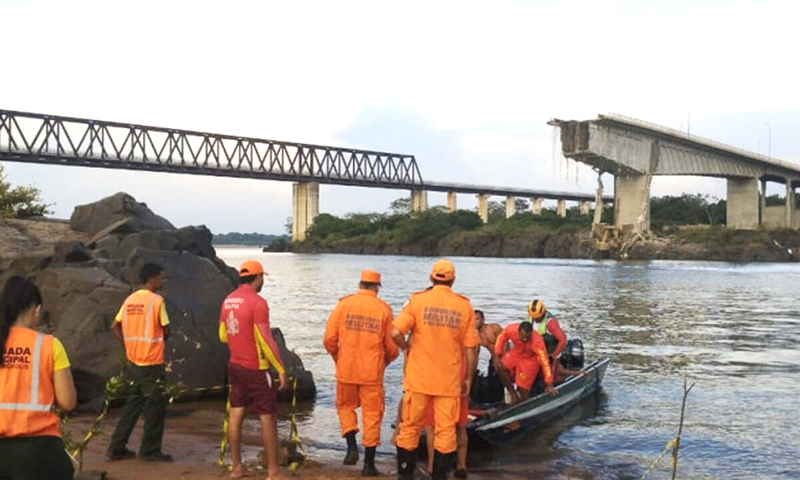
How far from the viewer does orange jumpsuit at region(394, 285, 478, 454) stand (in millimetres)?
7660

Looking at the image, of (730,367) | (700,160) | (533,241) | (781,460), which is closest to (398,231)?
(533,241)

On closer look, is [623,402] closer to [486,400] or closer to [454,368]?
[486,400]

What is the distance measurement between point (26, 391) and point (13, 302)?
508mm

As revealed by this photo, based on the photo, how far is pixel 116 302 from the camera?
13.2 meters

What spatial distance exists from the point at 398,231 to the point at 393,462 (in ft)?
402

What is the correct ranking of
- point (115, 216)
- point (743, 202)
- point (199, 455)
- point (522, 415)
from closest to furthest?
point (199, 455)
point (522, 415)
point (115, 216)
point (743, 202)

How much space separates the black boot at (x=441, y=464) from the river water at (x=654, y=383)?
235 centimetres

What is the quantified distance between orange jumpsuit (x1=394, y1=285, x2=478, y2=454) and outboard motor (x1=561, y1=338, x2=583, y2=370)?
811 cm

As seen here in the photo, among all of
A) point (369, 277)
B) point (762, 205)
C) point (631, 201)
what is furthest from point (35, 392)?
point (762, 205)

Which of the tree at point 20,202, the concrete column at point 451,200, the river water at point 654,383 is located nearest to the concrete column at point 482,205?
the concrete column at point 451,200

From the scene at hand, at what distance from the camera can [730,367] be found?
20.3 metres

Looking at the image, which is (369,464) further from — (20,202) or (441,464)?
(20,202)

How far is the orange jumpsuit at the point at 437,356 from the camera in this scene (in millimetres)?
7660

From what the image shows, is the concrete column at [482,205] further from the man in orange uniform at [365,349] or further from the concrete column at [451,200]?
the man in orange uniform at [365,349]
